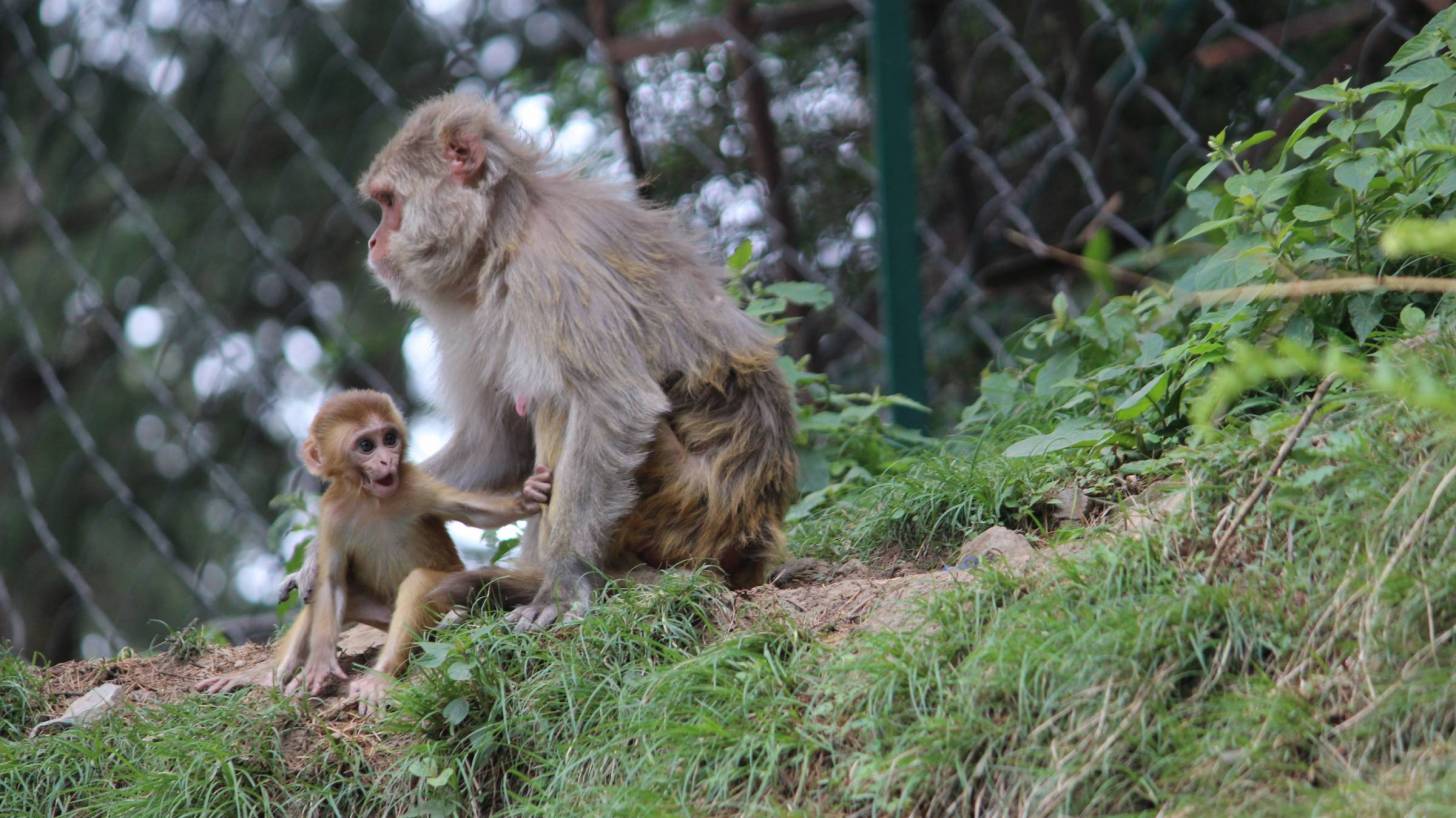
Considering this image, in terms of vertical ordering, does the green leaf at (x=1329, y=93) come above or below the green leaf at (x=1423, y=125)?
above

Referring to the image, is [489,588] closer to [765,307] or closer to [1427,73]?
[765,307]

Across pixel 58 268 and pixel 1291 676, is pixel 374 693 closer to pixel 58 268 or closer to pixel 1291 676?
pixel 1291 676

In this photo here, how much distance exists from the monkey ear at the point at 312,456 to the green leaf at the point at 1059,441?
6.19ft

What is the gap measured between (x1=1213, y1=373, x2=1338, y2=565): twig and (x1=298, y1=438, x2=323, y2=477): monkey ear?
2.39 meters

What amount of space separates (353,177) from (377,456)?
470 cm

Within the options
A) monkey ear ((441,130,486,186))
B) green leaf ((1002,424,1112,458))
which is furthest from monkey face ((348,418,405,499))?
green leaf ((1002,424,1112,458))

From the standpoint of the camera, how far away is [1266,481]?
319 cm

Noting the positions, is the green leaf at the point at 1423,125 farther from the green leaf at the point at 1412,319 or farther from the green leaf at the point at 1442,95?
the green leaf at the point at 1412,319

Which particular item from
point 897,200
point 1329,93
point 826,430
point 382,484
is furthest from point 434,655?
point 897,200

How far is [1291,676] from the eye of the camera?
2.83 m

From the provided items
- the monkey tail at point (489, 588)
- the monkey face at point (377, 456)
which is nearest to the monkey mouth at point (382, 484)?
the monkey face at point (377, 456)

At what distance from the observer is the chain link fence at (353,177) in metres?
7.32

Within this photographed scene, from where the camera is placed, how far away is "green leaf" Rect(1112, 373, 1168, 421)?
3922 millimetres

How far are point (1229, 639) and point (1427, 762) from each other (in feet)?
1.52
